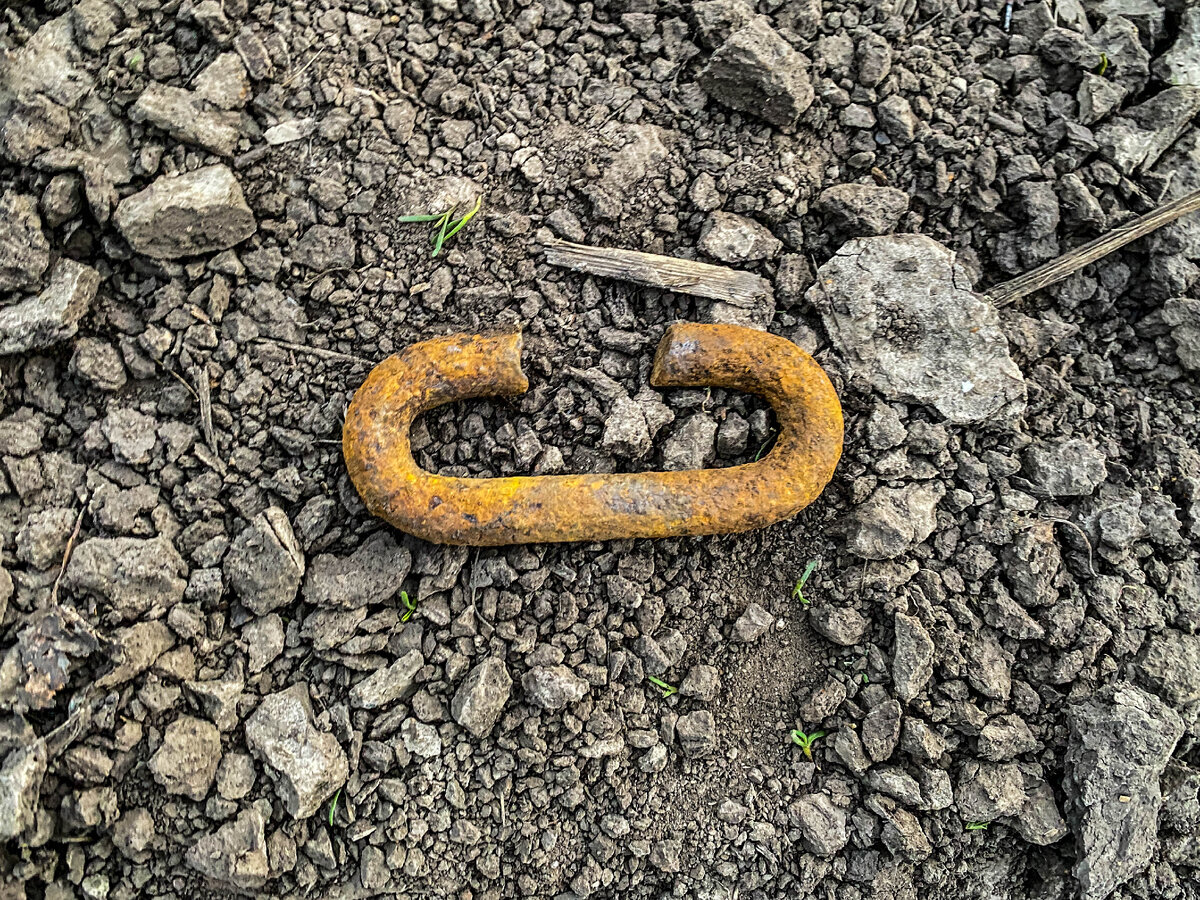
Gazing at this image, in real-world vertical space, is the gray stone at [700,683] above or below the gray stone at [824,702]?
above

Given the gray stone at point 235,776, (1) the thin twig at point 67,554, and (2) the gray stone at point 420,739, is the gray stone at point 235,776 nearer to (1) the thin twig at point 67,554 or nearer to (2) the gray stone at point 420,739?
(2) the gray stone at point 420,739

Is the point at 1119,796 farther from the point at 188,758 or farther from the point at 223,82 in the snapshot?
the point at 223,82

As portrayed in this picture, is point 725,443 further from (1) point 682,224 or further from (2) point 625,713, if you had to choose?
(2) point 625,713

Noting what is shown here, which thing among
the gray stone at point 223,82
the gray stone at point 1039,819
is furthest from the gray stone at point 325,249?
the gray stone at point 1039,819

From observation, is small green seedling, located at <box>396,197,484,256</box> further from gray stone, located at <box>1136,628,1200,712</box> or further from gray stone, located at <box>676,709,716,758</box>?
gray stone, located at <box>1136,628,1200,712</box>

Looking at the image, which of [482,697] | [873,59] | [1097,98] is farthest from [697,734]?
[1097,98]

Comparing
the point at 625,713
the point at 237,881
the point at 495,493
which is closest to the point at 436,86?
the point at 495,493
